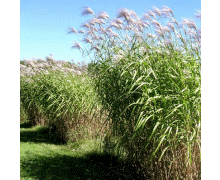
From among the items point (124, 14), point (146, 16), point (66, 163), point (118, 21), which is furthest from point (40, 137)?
point (146, 16)

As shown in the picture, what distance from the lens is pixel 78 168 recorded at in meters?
4.62

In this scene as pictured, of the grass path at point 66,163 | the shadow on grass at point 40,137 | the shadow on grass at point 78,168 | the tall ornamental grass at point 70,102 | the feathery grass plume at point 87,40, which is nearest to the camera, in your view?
the shadow on grass at point 78,168

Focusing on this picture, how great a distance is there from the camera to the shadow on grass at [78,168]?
13.4 ft

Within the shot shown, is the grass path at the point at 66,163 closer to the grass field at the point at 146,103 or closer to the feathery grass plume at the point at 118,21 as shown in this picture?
the grass field at the point at 146,103

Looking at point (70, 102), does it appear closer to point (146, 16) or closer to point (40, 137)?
point (40, 137)

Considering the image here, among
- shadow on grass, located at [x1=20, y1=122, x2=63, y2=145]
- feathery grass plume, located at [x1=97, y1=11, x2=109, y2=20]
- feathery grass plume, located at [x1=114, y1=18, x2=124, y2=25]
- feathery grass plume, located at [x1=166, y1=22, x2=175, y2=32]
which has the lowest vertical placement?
shadow on grass, located at [x1=20, y1=122, x2=63, y2=145]

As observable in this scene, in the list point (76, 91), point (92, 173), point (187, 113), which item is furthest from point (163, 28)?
point (76, 91)

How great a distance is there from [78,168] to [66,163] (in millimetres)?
427

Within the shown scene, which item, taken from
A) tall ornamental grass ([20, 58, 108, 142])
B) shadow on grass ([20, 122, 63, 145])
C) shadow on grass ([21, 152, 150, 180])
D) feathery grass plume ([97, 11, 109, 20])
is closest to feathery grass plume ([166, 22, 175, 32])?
feathery grass plume ([97, 11, 109, 20])

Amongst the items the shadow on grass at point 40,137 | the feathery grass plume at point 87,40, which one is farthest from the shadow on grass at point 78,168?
the feathery grass plume at point 87,40

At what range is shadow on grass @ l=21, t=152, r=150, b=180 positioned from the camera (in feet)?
13.4

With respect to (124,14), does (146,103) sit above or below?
below

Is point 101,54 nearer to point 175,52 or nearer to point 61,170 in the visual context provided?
point 175,52

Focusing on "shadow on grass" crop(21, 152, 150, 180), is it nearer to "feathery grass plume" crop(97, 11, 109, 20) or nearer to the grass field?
the grass field
